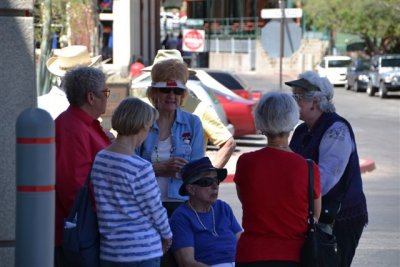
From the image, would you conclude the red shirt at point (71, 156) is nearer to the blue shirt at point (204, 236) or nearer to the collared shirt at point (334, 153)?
the blue shirt at point (204, 236)

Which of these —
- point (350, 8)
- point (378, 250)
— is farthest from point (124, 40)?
point (350, 8)

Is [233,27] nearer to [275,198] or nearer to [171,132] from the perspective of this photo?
[171,132]

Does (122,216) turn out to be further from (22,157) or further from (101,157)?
(22,157)

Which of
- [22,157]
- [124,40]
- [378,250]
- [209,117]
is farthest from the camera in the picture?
[124,40]

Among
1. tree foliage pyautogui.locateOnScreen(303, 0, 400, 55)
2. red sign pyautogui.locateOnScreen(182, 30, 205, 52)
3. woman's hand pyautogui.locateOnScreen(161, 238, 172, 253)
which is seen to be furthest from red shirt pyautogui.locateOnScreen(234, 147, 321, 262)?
tree foliage pyautogui.locateOnScreen(303, 0, 400, 55)

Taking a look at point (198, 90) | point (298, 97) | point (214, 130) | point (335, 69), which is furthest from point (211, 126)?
point (335, 69)

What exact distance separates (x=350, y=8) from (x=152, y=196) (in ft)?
173

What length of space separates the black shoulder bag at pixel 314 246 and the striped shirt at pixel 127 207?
0.75m

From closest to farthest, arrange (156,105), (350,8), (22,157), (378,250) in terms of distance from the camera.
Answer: (22,157)
(156,105)
(378,250)
(350,8)

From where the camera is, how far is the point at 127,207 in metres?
5.18

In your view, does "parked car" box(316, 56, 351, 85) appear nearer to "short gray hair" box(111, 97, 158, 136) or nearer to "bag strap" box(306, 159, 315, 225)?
"bag strap" box(306, 159, 315, 225)

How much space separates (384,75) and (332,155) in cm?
Result: 3801

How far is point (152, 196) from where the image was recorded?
5148 mm

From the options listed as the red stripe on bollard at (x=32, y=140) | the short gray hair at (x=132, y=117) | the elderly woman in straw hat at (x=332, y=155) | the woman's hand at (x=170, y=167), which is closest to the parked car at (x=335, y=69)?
the elderly woman in straw hat at (x=332, y=155)
